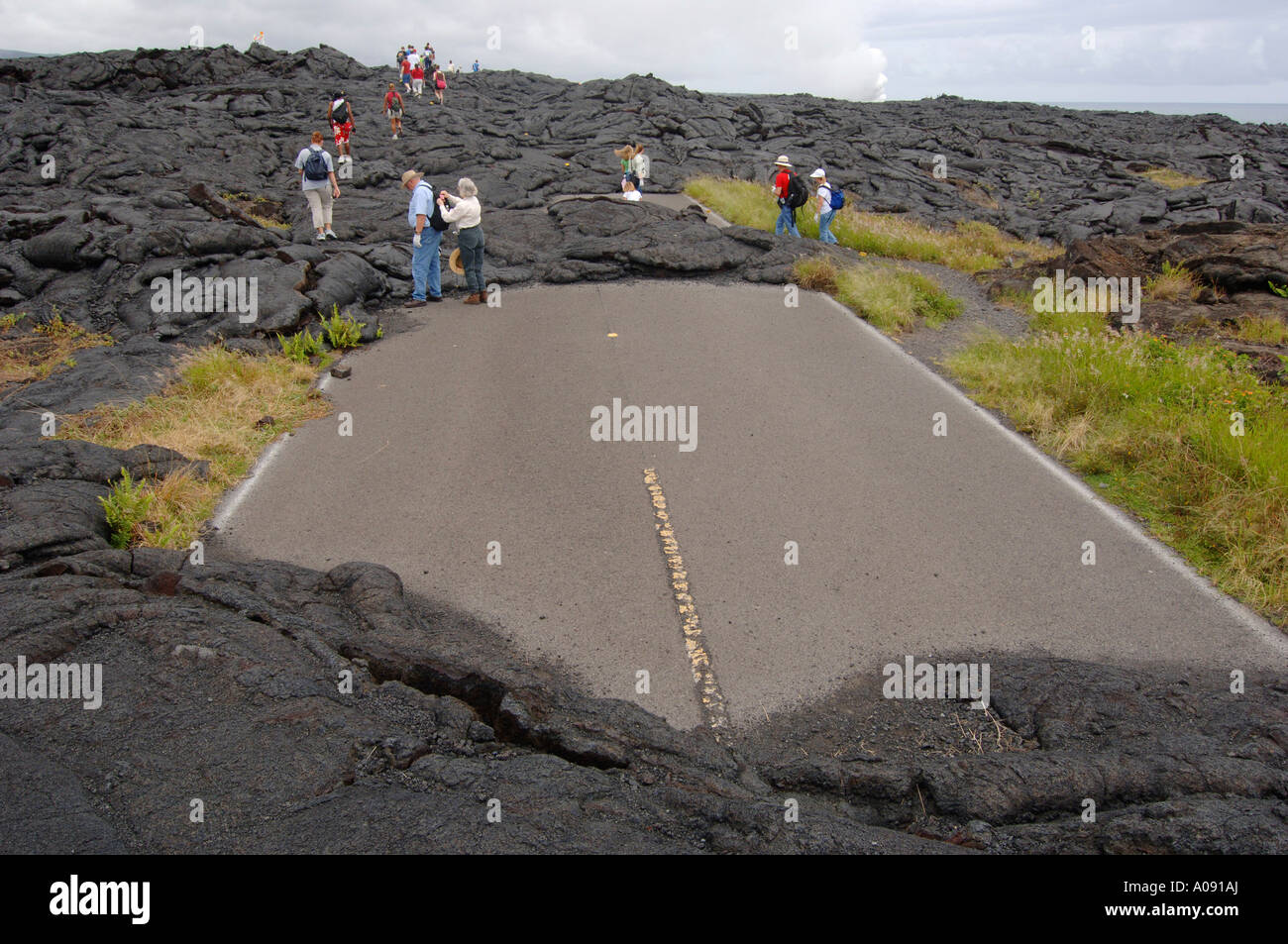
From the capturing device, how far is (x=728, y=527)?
8.02 meters

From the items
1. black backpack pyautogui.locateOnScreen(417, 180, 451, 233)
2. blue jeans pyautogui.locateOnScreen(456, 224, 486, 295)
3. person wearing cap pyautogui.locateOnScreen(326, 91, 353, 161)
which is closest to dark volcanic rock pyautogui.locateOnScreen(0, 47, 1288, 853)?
black backpack pyautogui.locateOnScreen(417, 180, 451, 233)

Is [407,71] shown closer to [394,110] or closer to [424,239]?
[394,110]

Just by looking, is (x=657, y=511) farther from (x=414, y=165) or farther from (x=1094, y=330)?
(x=414, y=165)

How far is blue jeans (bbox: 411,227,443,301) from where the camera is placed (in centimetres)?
1499

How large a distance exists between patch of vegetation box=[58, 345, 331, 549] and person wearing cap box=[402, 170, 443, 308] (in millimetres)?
3927

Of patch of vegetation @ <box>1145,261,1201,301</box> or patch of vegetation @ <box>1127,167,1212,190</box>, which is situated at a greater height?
patch of vegetation @ <box>1127,167,1212,190</box>

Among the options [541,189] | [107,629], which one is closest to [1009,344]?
[107,629]

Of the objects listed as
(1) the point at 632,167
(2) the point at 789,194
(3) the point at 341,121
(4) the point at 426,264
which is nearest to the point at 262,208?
(3) the point at 341,121

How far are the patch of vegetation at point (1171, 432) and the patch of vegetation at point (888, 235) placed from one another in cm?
764

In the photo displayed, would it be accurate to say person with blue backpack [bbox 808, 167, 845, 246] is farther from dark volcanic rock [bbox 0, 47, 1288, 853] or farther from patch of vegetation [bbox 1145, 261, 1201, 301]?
dark volcanic rock [bbox 0, 47, 1288, 853]

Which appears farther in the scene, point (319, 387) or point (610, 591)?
point (319, 387)

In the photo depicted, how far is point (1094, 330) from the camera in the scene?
43.1ft

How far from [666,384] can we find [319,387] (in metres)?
4.77

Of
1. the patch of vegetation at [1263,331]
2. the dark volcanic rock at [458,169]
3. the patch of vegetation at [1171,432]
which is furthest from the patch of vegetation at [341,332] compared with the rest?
the patch of vegetation at [1263,331]
